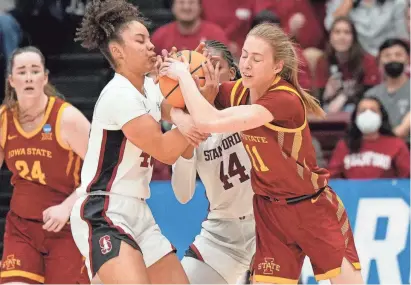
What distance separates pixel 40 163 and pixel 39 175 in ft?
0.27

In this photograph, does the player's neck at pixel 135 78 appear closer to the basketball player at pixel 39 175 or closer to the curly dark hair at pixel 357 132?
the basketball player at pixel 39 175

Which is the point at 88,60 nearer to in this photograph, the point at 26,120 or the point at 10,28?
the point at 10,28

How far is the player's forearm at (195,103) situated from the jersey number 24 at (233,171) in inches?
29.6

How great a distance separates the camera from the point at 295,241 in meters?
5.14

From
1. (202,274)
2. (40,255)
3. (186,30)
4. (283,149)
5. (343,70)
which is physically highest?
(186,30)

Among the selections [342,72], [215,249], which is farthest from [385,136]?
[215,249]

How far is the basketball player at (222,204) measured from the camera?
223 inches

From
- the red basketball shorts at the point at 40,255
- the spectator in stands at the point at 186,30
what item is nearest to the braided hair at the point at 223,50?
the red basketball shorts at the point at 40,255

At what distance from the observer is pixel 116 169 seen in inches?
207

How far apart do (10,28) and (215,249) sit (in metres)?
3.84

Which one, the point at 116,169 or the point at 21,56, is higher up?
the point at 21,56

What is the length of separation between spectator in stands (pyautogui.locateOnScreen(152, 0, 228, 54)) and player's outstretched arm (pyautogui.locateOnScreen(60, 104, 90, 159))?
2763 millimetres

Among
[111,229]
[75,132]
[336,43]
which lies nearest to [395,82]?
[336,43]

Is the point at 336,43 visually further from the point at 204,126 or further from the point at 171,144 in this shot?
the point at 204,126
